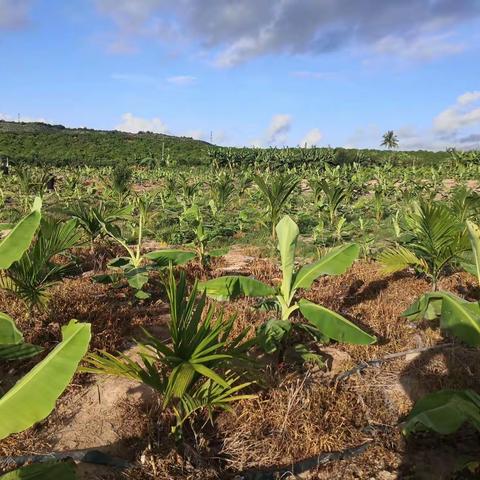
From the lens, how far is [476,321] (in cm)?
260

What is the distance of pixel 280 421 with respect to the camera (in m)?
2.69

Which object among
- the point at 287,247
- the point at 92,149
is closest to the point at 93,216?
the point at 287,247

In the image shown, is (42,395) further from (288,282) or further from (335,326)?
(288,282)

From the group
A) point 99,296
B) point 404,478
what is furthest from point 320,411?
point 99,296

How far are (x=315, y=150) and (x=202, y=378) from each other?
107 ft

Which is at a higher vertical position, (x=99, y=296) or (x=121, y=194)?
(x=121, y=194)

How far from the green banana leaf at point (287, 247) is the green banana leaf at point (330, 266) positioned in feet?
0.24

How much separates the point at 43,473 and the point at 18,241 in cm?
149

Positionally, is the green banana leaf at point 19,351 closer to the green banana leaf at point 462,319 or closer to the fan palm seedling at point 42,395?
the fan palm seedling at point 42,395

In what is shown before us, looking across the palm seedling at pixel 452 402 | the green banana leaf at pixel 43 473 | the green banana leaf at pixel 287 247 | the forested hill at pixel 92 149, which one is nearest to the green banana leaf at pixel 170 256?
the green banana leaf at pixel 287 247

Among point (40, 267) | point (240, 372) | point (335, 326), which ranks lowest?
point (240, 372)

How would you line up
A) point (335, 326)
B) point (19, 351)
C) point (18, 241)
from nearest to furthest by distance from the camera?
1. point (19, 351)
2. point (18, 241)
3. point (335, 326)

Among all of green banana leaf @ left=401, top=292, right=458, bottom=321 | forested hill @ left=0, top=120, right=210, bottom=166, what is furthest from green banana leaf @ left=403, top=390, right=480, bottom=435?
forested hill @ left=0, top=120, right=210, bottom=166

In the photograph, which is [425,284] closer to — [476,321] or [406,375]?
[406,375]
